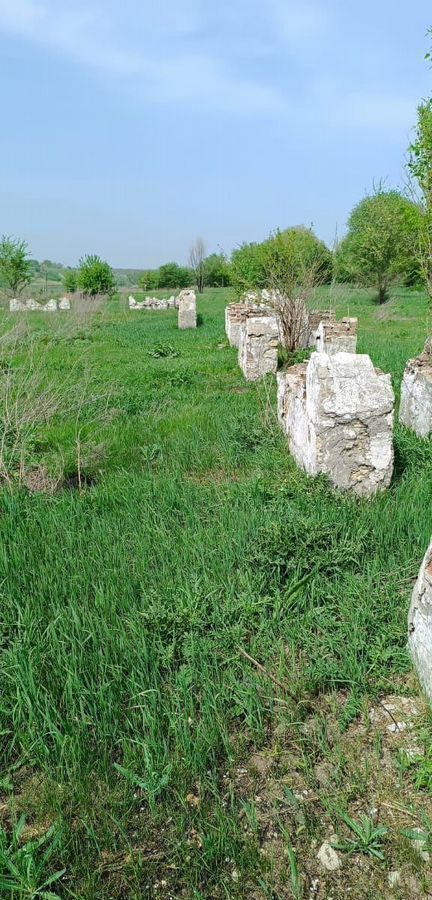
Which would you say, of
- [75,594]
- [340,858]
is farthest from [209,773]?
[75,594]

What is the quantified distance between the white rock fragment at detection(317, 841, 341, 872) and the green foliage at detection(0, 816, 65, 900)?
33.2 inches

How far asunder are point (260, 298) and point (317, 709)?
13037mm

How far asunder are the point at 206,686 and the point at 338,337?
9.13 m

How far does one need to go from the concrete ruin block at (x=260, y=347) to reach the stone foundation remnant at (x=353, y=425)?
5649 mm

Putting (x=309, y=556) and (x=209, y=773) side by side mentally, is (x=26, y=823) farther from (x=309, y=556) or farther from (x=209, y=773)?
(x=309, y=556)

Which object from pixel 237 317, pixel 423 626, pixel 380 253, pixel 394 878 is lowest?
pixel 394 878

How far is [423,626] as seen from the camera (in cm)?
257

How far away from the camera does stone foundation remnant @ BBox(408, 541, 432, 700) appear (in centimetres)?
252

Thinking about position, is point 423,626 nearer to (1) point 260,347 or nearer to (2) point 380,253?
(1) point 260,347

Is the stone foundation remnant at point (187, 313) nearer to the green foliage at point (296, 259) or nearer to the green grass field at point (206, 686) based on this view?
the green foliage at point (296, 259)

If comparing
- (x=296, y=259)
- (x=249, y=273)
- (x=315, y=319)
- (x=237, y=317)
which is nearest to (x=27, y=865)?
(x=315, y=319)

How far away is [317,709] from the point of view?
8.56 ft

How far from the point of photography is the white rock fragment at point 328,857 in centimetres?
198

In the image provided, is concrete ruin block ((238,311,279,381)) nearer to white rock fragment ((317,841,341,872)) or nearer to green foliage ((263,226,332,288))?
green foliage ((263,226,332,288))
